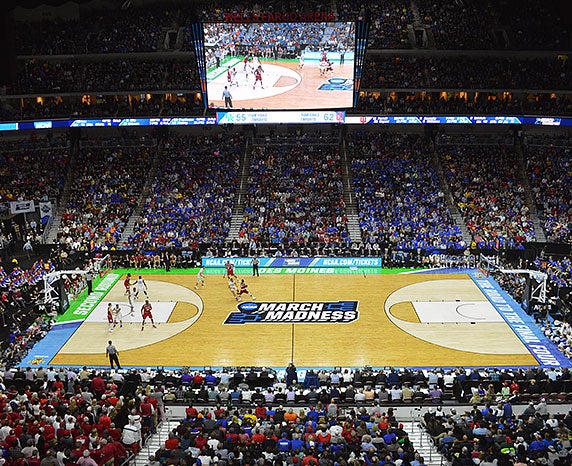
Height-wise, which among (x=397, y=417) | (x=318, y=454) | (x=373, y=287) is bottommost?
(x=373, y=287)

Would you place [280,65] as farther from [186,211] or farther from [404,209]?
[404,209]

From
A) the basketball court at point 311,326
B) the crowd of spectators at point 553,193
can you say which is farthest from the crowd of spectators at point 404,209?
the crowd of spectators at point 553,193

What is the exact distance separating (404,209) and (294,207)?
750cm

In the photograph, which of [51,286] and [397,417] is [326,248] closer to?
[51,286]

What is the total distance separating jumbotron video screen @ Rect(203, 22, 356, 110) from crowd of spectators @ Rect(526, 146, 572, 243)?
49.0 feet

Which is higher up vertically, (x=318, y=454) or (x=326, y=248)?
(x=318, y=454)

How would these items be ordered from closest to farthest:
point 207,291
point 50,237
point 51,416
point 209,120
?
1. point 51,416
2. point 207,291
3. point 50,237
4. point 209,120

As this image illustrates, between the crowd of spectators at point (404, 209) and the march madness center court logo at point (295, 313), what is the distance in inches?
353

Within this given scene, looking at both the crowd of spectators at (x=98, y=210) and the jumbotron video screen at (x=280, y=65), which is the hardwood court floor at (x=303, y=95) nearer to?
the jumbotron video screen at (x=280, y=65)

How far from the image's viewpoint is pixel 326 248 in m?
42.1

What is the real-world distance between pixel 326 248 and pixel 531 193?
633 inches

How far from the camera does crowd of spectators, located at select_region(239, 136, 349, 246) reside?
43.6 meters

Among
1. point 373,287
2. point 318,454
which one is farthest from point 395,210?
point 318,454

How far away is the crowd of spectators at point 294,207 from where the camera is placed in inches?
1716
